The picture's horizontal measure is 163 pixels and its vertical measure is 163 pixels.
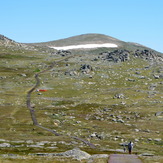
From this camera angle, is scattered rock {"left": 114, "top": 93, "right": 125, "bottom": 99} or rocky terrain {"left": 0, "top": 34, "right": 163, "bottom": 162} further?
scattered rock {"left": 114, "top": 93, "right": 125, "bottom": 99}

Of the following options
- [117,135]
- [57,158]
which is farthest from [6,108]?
[57,158]

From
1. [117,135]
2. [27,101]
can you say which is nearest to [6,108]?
[27,101]

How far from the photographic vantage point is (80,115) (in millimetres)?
112438

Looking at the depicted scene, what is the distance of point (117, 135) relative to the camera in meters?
83.9

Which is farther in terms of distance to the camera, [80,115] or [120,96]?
[120,96]

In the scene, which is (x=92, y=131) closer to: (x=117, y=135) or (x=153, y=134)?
(x=117, y=135)

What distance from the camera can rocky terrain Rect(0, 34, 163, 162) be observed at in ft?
202

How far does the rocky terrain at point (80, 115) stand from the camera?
202ft

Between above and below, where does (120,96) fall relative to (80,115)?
above

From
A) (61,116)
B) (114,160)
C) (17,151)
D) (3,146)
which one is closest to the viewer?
(114,160)

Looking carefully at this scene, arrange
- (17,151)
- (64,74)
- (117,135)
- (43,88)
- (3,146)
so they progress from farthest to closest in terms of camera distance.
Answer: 1. (64,74)
2. (43,88)
3. (117,135)
4. (3,146)
5. (17,151)

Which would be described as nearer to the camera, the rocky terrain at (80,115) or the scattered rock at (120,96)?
the rocky terrain at (80,115)

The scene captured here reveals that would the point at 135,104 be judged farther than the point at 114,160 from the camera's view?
Yes

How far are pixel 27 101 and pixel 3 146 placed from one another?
6931 centimetres
